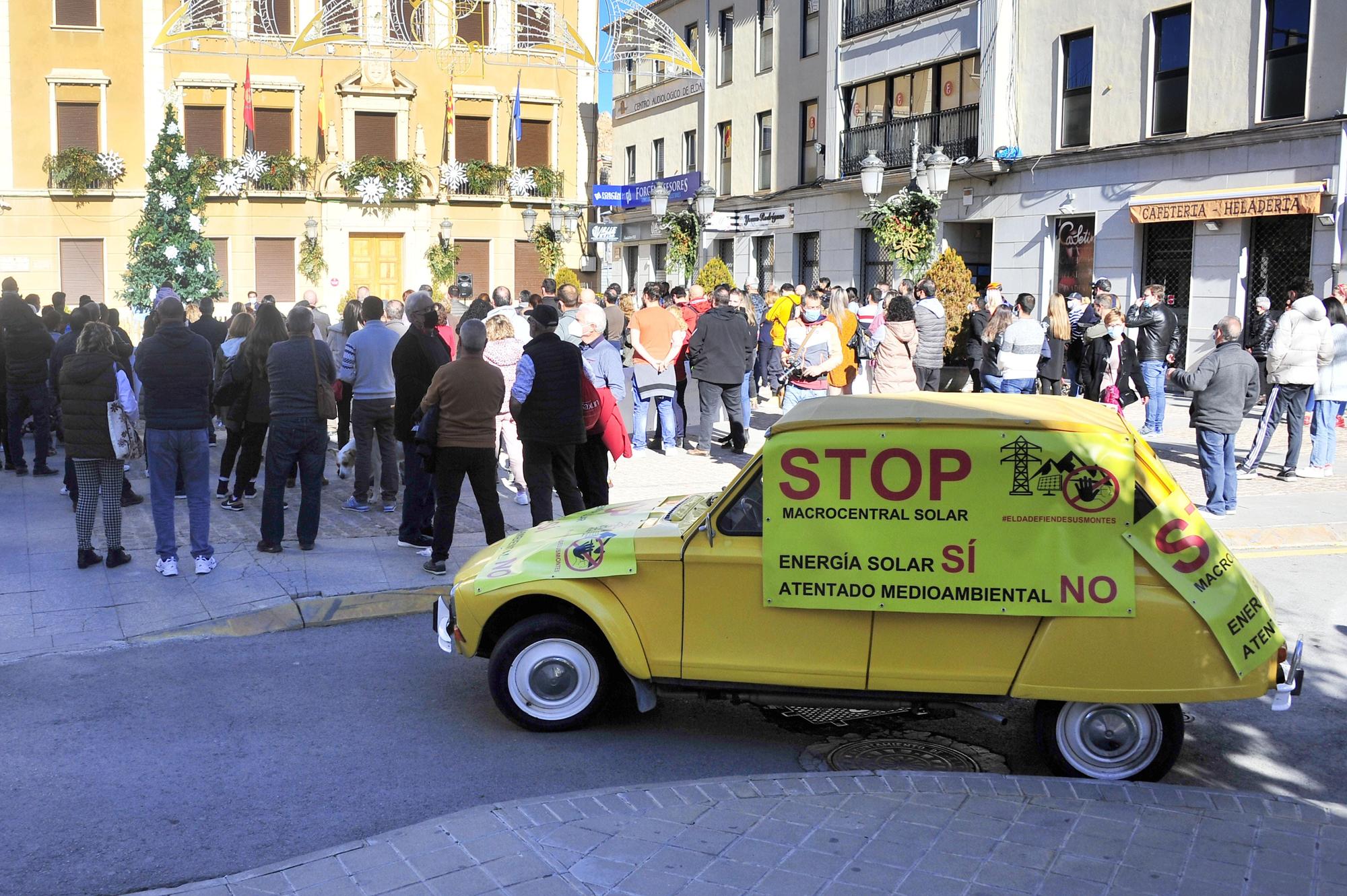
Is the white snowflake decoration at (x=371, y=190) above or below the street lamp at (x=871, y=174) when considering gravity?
above

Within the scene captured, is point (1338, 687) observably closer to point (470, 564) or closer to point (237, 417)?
point (470, 564)

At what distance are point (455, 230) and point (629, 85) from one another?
848 cm

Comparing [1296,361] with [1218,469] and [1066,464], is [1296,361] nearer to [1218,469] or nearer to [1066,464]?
[1218,469]

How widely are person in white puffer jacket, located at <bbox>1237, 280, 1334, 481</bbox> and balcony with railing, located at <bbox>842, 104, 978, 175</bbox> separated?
1468 cm

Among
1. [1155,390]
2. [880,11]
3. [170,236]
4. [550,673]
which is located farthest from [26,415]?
[170,236]

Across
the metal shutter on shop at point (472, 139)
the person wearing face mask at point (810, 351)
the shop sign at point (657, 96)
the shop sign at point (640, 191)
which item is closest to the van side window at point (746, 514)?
the person wearing face mask at point (810, 351)

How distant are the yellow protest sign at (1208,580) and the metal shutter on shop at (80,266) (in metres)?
37.4

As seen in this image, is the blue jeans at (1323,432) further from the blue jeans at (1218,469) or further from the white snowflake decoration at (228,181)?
the white snowflake decoration at (228,181)

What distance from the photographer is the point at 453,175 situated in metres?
40.4

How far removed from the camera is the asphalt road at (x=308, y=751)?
4.98m

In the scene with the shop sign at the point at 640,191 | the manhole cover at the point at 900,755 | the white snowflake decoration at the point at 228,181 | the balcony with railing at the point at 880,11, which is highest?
the balcony with railing at the point at 880,11

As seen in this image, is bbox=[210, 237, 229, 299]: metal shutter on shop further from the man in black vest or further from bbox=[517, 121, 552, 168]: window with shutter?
the man in black vest

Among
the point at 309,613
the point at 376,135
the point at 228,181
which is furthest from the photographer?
the point at 376,135

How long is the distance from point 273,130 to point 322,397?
3259 cm
